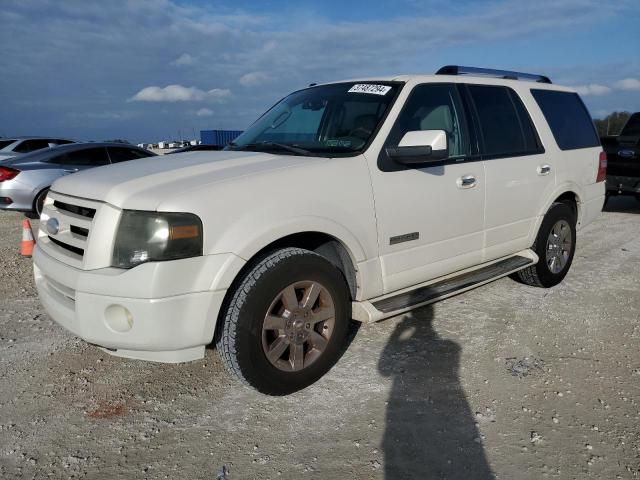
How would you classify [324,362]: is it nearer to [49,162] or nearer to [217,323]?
[217,323]

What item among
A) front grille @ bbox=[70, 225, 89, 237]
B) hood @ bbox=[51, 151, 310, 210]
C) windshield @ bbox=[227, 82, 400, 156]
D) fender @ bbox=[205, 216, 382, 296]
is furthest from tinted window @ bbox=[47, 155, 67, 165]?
fender @ bbox=[205, 216, 382, 296]

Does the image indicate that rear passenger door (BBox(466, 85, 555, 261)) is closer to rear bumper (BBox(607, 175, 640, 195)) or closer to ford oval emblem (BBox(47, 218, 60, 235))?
ford oval emblem (BBox(47, 218, 60, 235))

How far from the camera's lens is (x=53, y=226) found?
3.12 metres

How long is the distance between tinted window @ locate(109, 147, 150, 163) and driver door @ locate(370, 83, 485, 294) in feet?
25.0

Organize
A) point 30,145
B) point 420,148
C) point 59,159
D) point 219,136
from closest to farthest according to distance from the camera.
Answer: point 420,148, point 59,159, point 30,145, point 219,136

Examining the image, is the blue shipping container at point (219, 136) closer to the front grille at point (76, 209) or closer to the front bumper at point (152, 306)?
the front grille at point (76, 209)

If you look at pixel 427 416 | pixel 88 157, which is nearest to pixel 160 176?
pixel 427 416

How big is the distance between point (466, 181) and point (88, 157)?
797cm

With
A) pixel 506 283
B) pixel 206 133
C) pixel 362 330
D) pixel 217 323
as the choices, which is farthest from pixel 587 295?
pixel 206 133

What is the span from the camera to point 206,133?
89.7 ft

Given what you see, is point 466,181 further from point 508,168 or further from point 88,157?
point 88,157

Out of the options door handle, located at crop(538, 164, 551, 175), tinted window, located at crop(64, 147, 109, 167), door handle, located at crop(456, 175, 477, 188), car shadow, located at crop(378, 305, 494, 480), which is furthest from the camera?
tinted window, located at crop(64, 147, 109, 167)

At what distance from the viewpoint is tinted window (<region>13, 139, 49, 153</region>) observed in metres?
12.4

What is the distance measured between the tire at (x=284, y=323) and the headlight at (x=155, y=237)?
409mm
